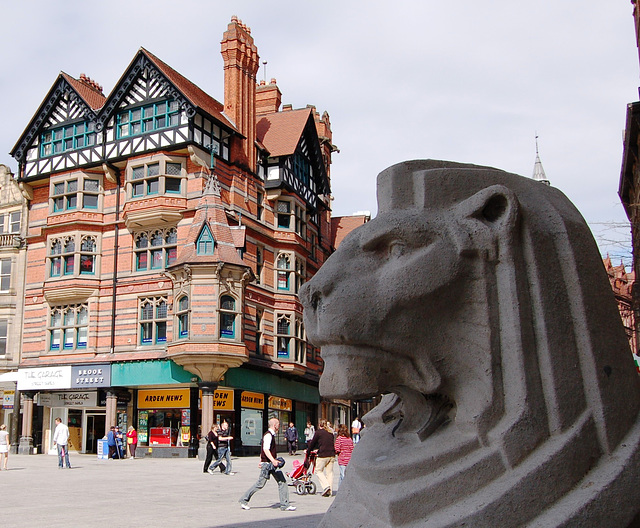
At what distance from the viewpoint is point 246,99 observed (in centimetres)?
→ 3344

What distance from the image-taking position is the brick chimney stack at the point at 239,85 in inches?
1296

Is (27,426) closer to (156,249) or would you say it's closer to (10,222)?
(156,249)

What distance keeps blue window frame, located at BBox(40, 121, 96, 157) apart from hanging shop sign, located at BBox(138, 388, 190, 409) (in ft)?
37.7

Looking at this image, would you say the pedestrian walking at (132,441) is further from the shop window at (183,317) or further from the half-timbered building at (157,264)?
the shop window at (183,317)

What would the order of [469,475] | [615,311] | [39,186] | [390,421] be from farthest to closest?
[39,186], [390,421], [615,311], [469,475]

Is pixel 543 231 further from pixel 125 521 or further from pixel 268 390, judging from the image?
pixel 268 390

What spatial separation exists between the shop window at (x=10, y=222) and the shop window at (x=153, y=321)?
8.72 meters

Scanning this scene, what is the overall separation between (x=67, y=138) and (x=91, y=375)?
36.0 ft

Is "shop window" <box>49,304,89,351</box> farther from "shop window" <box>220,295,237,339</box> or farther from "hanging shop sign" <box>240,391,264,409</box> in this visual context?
"hanging shop sign" <box>240,391,264,409</box>

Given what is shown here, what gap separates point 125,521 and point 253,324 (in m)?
21.5

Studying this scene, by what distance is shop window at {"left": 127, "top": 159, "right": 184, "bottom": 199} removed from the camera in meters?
29.9

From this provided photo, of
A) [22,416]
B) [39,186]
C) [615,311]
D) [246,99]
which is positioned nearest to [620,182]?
[246,99]

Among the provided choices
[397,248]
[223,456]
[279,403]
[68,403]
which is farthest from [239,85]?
[397,248]

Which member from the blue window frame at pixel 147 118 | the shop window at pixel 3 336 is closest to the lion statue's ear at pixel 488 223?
the blue window frame at pixel 147 118
